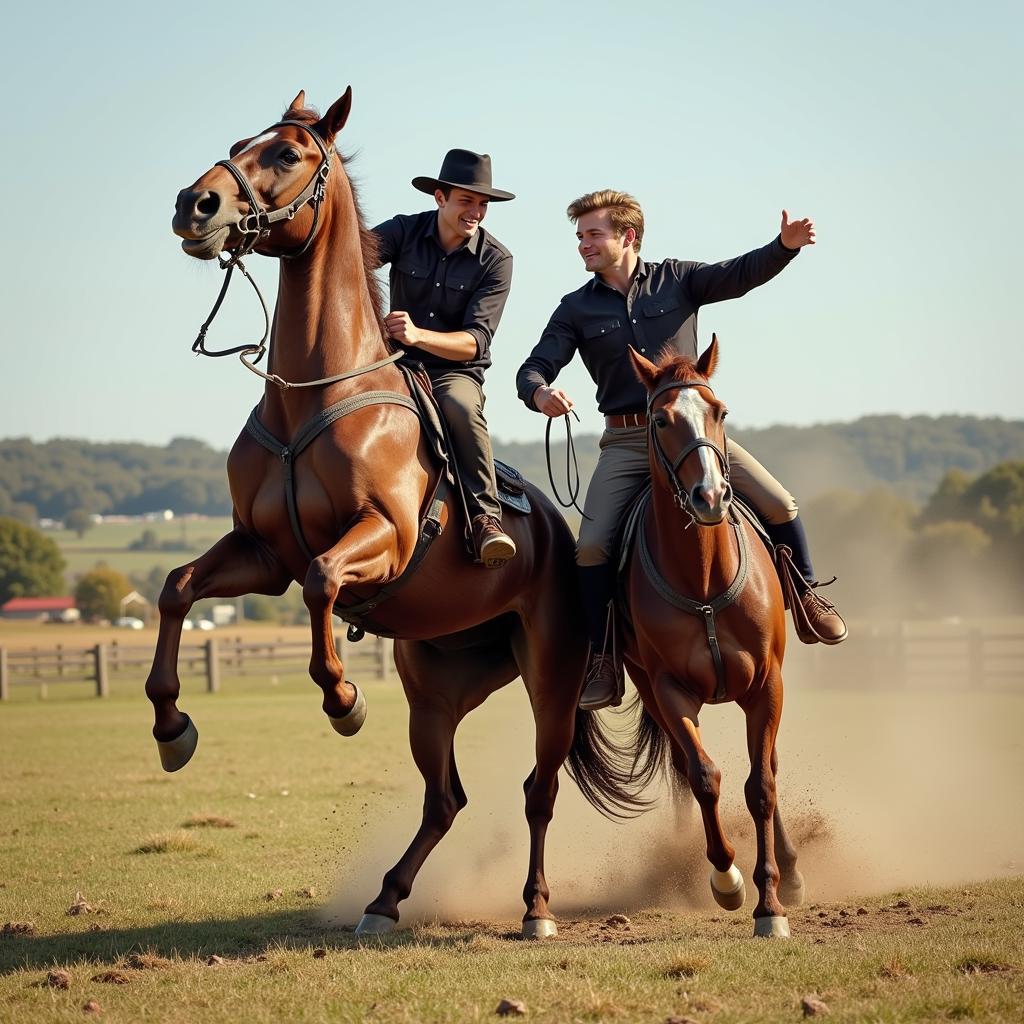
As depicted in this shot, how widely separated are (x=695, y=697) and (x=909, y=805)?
641 cm

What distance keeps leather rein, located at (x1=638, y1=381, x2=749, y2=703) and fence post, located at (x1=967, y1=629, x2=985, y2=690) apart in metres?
25.3

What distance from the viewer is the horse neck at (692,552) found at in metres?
7.67

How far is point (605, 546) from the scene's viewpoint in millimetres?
8516

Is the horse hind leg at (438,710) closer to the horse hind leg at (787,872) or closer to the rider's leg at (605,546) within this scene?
the rider's leg at (605,546)

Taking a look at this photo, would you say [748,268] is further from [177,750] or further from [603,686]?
[177,750]

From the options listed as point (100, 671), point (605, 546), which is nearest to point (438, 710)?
point (605, 546)

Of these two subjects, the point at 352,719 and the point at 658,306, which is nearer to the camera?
the point at 352,719

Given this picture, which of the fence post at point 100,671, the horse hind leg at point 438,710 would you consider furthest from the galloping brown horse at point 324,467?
the fence post at point 100,671

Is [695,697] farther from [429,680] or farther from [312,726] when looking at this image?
[312,726]

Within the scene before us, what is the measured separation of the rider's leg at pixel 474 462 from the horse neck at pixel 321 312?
63 centimetres

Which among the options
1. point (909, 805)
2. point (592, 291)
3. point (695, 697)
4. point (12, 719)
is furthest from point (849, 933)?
point (12, 719)

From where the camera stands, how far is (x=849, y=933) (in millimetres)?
7410

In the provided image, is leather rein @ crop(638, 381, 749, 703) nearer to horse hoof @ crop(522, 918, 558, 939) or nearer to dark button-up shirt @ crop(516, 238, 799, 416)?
dark button-up shirt @ crop(516, 238, 799, 416)

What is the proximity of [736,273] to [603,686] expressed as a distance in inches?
106
